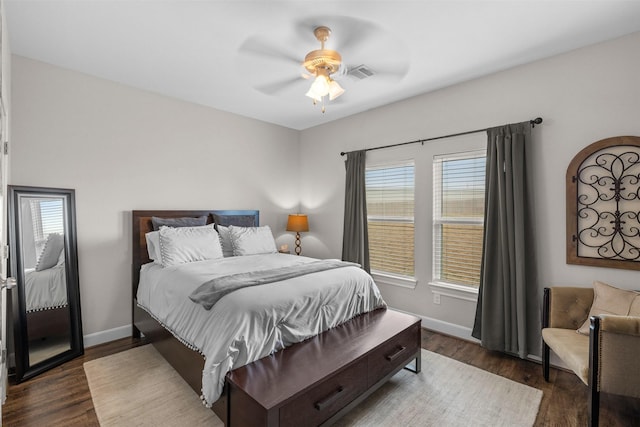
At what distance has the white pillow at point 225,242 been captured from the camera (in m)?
3.64

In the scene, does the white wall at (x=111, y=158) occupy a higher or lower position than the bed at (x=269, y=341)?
higher

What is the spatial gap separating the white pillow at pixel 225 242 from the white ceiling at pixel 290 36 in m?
1.62

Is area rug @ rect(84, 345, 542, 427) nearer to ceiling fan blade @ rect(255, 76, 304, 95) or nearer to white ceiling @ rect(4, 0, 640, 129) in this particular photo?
white ceiling @ rect(4, 0, 640, 129)

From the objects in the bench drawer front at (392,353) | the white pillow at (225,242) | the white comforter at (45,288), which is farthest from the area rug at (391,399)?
the white pillow at (225,242)

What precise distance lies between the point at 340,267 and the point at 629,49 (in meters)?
2.79

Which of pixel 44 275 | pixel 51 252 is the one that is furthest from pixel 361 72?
pixel 44 275

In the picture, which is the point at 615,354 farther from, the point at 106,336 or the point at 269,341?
the point at 106,336

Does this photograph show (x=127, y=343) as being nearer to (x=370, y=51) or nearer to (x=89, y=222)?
(x=89, y=222)

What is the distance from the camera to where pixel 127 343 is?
311cm

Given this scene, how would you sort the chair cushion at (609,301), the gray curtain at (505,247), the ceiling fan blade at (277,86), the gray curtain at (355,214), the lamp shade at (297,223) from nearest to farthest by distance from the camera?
1. the chair cushion at (609,301)
2. the gray curtain at (505,247)
3. the ceiling fan blade at (277,86)
4. the gray curtain at (355,214)
5. the lamp shade at (297,223)

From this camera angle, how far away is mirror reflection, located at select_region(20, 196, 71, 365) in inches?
100.0

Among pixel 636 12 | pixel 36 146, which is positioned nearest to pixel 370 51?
pixel 636 12

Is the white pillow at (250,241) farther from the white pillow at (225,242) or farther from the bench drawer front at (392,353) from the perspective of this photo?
the bench drawer front at (392,353)

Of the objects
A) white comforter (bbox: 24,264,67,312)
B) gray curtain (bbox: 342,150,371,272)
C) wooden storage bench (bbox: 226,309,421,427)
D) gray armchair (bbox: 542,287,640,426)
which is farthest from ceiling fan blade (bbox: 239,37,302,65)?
gray armchair (bbox: 542,287,640,426)
